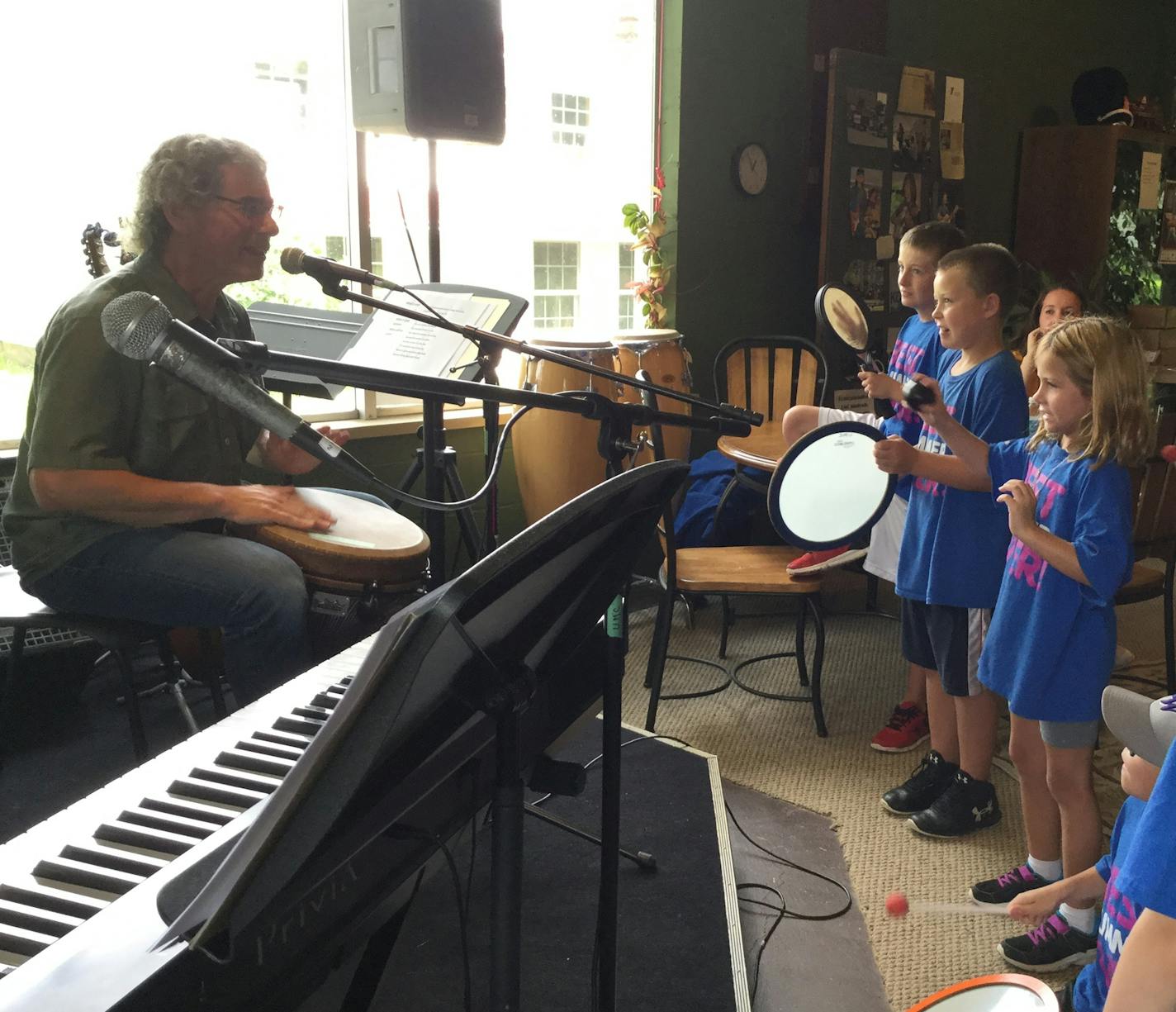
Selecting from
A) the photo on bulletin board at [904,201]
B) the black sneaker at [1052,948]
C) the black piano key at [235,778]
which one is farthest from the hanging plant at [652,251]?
the black piano key at [235,778]

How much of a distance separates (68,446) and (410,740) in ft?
4.89

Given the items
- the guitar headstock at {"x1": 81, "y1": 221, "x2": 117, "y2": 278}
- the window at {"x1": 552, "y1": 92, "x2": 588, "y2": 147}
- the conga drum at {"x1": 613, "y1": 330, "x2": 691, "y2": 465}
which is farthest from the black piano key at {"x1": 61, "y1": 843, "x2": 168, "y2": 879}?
the window at {"x1": 552, "y1": 92, "x2": 588, "y2": 147}

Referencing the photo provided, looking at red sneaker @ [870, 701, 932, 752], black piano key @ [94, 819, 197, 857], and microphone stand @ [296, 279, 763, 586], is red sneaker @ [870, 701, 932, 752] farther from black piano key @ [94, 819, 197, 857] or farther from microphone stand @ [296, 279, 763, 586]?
black piano key @ [94, 819, 197, 857]

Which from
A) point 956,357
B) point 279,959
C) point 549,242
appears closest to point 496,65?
point 549,242

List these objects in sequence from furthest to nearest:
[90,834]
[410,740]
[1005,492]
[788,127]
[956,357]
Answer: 1. [788,127]
2. [956,357]
3. [1005,492]
4. [90,834]
5. [410,740]

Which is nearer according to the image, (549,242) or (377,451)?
(377,451)

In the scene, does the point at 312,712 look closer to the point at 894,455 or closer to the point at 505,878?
the point at 505,878

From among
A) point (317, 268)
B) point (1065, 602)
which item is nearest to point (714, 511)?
point (1065, 602)

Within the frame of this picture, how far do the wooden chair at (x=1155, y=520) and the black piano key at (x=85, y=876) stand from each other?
2.32 meters

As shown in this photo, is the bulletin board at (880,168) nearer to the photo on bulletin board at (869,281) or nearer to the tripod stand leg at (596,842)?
the photo on bulletin board at (869,281)

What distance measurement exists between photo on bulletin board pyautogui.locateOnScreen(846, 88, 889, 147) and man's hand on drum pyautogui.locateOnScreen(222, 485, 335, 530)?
2.80 meters

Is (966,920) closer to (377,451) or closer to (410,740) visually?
(410,740)

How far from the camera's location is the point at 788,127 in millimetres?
4066

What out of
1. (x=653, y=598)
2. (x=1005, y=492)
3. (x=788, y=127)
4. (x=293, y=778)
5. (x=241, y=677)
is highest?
(x=788, y=127)
